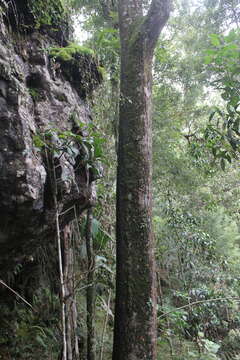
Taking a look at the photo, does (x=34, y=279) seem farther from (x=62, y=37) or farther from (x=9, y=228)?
(x=62, y=37)

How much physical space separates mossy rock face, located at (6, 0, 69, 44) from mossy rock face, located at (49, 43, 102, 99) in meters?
0.25

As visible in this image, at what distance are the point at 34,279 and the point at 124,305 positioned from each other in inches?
79.6

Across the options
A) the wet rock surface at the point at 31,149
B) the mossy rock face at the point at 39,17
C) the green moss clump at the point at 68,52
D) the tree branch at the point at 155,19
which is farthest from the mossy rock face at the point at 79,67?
the tree branch at the point at 155,19

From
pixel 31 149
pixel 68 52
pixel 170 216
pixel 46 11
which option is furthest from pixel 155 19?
pixel 170 216

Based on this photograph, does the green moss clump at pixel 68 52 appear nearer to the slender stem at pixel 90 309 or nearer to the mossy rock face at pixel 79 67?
the mossy rock face at pixel 79 67

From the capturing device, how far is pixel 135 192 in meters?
2.62

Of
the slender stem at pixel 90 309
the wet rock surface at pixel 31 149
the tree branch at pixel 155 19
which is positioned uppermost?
the tree branch at pixel 155 19

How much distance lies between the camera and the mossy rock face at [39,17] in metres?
2.57

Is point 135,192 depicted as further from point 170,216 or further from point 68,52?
point 170,216

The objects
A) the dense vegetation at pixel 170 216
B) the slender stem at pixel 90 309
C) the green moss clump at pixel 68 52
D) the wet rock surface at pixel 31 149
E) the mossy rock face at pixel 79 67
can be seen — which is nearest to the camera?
the wet rock surface at pixel 31 149

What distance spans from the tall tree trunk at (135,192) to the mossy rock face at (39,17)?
0.69 m

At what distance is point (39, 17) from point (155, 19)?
1147 millimetres

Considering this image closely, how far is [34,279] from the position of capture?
13.0ft

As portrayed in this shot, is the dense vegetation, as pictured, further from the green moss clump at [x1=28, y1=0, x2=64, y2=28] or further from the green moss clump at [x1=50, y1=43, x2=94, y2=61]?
the green moss clump at [x1=28, y1=0, x2=64, y2=28]
